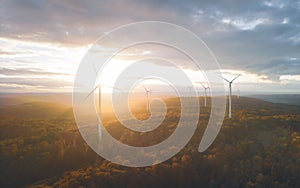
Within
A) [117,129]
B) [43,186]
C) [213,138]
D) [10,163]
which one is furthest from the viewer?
[117,129]

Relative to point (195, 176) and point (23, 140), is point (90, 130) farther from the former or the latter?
point (195, 176)

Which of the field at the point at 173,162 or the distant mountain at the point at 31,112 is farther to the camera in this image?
the distant mountain at the point at 31,112

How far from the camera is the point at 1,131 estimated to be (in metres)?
52.3

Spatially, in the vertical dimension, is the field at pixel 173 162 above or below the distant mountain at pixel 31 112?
below

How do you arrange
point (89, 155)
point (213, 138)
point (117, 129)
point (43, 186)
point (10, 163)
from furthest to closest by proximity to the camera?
point (117, 129)
point (213, 138)
point (89, 155)
point (10, 163)
point (43, 186)

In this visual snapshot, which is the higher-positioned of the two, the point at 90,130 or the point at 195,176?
the point at 90,130

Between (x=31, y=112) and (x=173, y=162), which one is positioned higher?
(x=31, y=112)

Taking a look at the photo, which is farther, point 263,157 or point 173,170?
point 263,157

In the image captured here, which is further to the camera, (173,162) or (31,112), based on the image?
(31,112)

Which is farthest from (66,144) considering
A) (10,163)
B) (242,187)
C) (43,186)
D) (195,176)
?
(242,187)

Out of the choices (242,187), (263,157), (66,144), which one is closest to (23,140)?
(66,144)

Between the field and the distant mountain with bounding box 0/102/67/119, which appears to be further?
the distant mountain with bounding box 0/102/67/119

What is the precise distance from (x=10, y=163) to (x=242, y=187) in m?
30.8

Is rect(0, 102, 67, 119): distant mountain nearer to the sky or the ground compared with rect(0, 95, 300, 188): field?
nearer to the sky
